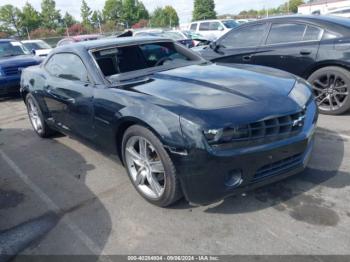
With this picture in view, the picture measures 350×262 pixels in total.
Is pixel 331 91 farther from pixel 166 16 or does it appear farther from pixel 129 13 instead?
pixel 166 16

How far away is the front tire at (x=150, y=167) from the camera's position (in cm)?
270

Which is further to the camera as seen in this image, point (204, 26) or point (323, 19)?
point (204, 26)

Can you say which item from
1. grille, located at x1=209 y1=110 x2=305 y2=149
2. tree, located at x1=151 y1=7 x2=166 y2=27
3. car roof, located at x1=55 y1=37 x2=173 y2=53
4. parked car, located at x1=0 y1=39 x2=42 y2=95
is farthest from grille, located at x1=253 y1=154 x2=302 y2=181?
tree, located at x1=151 y1=7 x2=166 y2=27

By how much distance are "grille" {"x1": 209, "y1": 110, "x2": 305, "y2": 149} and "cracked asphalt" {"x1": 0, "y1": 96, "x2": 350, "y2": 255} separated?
2.18ft

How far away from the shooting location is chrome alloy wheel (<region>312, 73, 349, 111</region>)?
4965 millimetres

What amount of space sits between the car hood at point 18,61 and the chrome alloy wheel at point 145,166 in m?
6.68

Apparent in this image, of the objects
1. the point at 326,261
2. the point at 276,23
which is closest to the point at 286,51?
the point at 276,23

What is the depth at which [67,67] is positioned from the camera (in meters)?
4.16

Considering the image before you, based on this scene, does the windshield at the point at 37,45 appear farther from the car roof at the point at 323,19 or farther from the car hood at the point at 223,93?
the car hood at the point at 223,93

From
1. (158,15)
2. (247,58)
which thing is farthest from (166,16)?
(247,58)

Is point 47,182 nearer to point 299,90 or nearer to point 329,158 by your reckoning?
point 299,90

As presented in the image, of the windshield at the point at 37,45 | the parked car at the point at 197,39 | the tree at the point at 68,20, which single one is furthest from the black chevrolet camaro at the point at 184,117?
the tree at the point at 68,20

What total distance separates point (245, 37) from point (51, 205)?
14.6ft

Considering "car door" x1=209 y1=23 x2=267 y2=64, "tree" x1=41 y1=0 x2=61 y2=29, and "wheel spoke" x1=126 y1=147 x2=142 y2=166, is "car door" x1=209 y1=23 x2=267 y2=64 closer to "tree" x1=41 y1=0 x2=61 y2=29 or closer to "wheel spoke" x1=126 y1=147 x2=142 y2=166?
"wheel spoke" x1=126 y1=147 x2=142 y2=166
